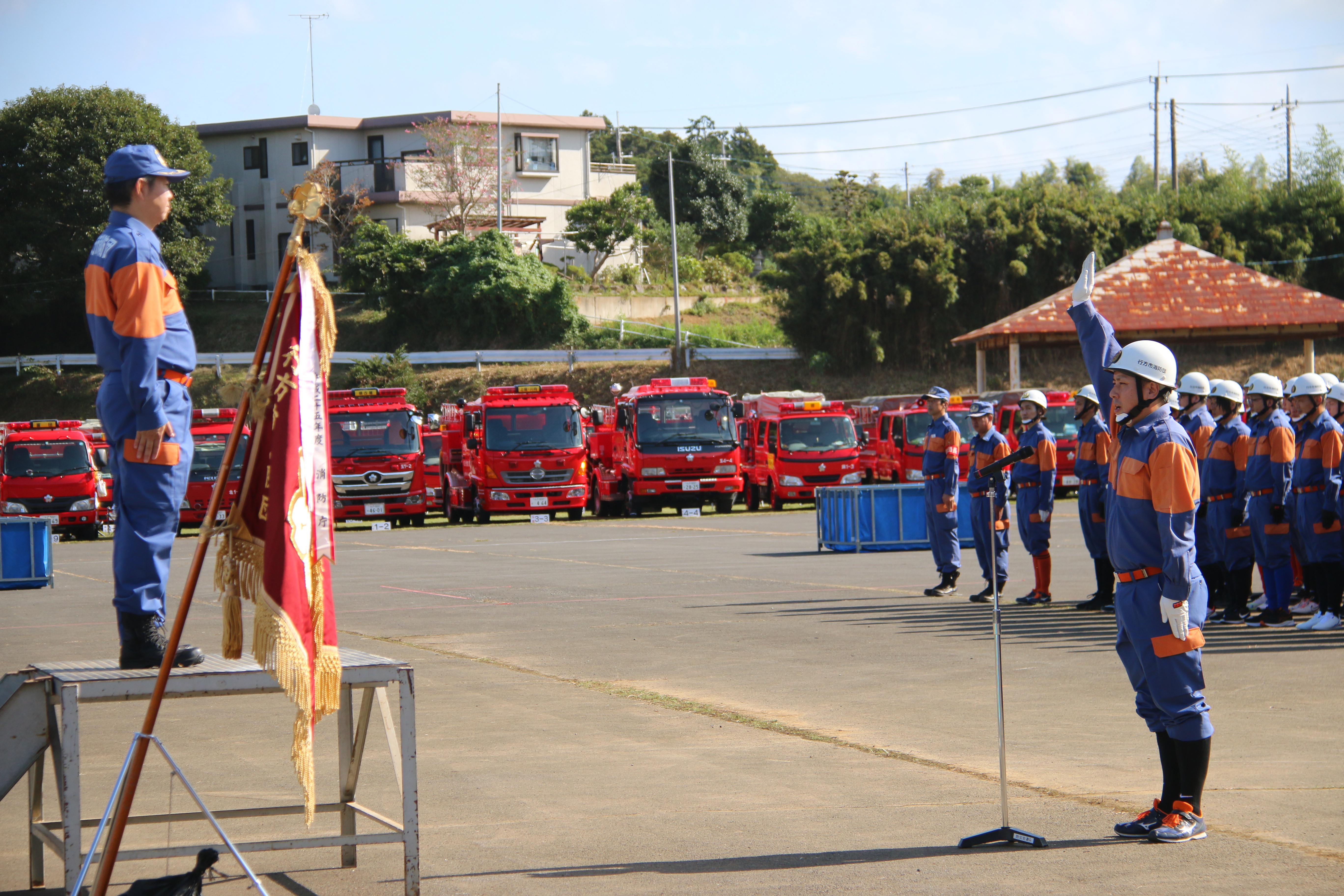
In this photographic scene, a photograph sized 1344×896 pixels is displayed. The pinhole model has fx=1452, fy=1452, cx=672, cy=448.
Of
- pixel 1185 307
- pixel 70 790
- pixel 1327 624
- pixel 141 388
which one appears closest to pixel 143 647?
pixel 70 790

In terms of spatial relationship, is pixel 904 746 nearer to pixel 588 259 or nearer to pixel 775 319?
pixel 775 319

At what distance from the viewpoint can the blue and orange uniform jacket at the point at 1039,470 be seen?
15.0 m

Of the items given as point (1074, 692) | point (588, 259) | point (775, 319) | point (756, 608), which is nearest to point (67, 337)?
point (588, 259)

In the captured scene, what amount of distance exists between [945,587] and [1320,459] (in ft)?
13.6

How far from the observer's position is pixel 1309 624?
500 inches

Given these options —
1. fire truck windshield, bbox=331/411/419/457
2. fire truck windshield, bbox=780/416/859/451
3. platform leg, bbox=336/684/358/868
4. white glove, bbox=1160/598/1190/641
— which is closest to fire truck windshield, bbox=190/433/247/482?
fire truck windshield, bbox=331/411/419/457

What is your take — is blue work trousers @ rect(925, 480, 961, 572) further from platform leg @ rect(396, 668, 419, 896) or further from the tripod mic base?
platform leg @ rect(396, 668, 419, 896)

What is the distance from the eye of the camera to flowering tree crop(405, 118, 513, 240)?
59938 millimetres

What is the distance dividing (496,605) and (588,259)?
50149 millimetres

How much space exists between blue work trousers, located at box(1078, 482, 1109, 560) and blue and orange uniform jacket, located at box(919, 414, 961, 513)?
1.61 m

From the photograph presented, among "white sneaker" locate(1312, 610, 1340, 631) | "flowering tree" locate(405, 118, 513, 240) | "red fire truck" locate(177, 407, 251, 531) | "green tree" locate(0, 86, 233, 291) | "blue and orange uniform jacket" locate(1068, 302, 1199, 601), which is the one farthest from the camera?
"flowering tree" locate(405, 118, 513, 240)

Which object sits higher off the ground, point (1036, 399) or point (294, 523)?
point (1036, 399)

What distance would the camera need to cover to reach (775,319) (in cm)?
6144

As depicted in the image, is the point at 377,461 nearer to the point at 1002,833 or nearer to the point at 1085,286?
the point at 1085,286
